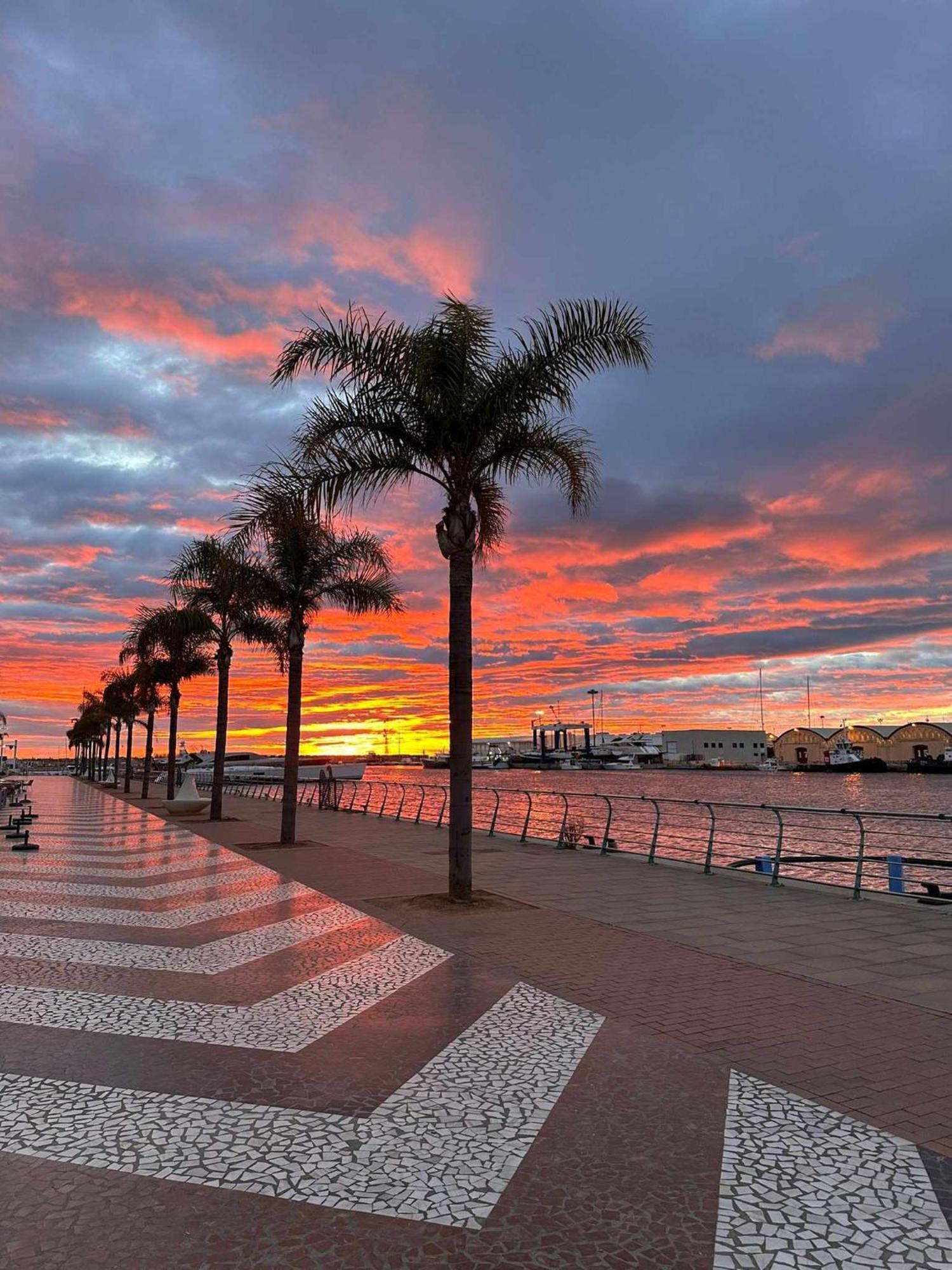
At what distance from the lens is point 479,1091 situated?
4637 millimetres

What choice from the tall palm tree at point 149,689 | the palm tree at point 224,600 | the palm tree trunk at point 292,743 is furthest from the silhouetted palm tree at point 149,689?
the palm tree trunk at point 292,743

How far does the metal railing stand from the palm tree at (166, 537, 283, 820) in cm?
509

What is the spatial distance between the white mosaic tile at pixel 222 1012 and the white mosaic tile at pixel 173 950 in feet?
3.13

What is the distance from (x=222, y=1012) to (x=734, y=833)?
1533 cm

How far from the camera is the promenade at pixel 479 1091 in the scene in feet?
10.5

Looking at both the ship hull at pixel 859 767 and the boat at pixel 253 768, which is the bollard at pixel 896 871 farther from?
the ship hull at pixel 859 767

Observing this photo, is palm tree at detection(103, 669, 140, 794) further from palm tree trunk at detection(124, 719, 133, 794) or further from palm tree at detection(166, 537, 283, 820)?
palm tree at detection(166, 537, 283, 820)

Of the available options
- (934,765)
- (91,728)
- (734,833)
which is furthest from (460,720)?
(934,765)

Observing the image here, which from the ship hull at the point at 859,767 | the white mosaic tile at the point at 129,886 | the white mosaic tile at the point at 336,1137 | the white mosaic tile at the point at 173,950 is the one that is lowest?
the ship hull at the point at 859,767

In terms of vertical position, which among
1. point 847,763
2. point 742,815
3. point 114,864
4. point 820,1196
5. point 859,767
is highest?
point 820,1196

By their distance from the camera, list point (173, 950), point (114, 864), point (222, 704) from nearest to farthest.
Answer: point (173, 950)
point (114, 864)
point (222, 704)

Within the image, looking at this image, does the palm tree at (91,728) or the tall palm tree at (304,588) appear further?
the palm tree at (91,728)

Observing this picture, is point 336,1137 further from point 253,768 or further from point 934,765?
point 934,765

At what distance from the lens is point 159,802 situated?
38.5 meters
